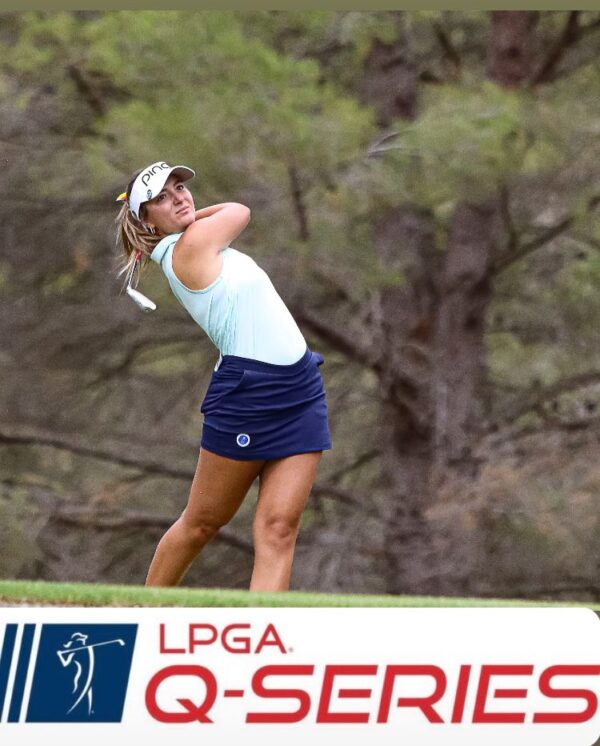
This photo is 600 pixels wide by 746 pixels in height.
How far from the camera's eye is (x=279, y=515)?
6629mm

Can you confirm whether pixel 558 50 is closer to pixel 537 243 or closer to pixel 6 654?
pixel 537 243

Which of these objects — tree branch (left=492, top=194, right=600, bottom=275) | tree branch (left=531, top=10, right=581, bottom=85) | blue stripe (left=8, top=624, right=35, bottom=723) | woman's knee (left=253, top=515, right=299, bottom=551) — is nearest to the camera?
blue stripe (left=8, top=624, right=35, bottom=723)

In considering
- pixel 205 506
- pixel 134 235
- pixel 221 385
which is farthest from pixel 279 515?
pixel 134 235

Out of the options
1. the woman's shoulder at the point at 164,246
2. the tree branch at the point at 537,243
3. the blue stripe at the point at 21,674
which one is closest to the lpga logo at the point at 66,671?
the blue stripe at the point at 21,674

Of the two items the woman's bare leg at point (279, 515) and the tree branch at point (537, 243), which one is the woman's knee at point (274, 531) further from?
the tree branch at point (537, 243)

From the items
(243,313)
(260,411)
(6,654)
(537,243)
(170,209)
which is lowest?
(537,243)

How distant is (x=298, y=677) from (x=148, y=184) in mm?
2591

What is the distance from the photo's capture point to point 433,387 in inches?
647

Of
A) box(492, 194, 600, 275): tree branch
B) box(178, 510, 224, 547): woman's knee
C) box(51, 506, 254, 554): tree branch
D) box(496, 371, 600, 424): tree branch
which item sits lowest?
box(51, 506, 254, 554): tree branch

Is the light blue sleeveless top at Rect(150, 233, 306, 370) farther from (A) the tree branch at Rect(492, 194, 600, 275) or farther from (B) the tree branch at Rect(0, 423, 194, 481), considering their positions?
(B) the tree branch at Rect(0, 423, 194, 481)

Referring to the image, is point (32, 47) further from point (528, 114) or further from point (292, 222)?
point (528, 114)

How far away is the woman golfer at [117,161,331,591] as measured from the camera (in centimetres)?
655

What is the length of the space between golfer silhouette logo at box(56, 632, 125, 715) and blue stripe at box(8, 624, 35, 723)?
9 cm

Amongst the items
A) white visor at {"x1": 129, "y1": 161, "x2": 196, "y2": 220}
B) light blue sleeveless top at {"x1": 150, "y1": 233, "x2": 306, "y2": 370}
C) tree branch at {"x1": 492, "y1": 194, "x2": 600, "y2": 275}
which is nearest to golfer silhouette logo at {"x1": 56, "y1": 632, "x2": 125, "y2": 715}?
light blue sleeveless top at {"x1": 150, "y1": 233, "x2": 306, "y2": 370}
